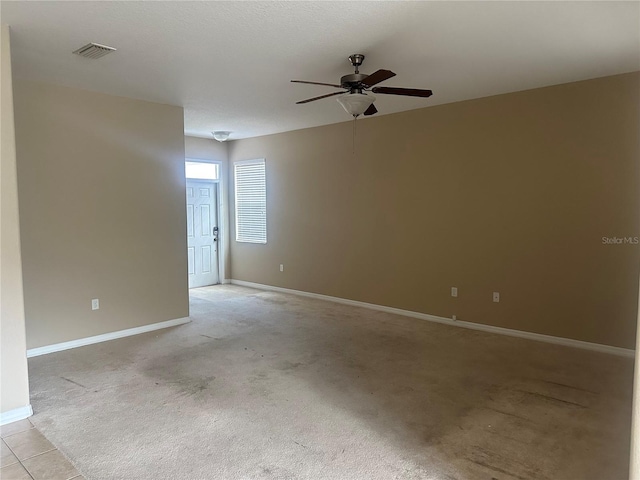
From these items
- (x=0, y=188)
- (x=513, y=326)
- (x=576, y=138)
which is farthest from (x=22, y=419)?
(x=576, y=138)

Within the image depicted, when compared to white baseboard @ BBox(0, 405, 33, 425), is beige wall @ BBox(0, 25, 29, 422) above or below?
above

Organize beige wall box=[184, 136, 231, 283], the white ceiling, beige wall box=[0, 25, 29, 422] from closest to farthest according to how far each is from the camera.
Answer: the white ceiling < beige wall box=[0, 25, 29, 422] < beige wall box=[184, 136, 231, 283]

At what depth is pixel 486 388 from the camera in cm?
337

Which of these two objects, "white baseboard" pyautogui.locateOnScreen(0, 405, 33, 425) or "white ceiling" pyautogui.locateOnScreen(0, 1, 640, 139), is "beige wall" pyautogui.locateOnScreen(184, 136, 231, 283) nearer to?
"white ceiling" pyautogui.locateOnScreen(0, 1, 640, 139)

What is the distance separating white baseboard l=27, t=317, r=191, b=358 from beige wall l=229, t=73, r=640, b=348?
2406mm

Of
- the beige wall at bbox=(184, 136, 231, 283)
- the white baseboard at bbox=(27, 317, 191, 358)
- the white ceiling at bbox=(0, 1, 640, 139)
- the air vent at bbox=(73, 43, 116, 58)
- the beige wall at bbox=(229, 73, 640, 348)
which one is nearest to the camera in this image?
the white ceiling at bbox=(0, 1, 640, 139)

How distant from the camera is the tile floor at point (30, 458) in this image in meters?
2.34

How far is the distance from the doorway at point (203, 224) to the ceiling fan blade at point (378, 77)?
5009 mm

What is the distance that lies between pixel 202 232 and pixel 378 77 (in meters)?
5.49

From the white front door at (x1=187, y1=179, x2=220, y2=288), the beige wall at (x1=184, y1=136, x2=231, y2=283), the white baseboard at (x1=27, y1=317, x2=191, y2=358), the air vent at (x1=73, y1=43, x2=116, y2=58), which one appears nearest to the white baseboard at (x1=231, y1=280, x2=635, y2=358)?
the beige wall at (x1=184, y1=136, x2=231, y2=283)

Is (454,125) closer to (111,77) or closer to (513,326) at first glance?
(513,326)

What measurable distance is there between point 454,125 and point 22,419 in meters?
5.04

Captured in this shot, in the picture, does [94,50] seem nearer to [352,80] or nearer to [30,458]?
[352,80]

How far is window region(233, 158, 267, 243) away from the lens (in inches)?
298
